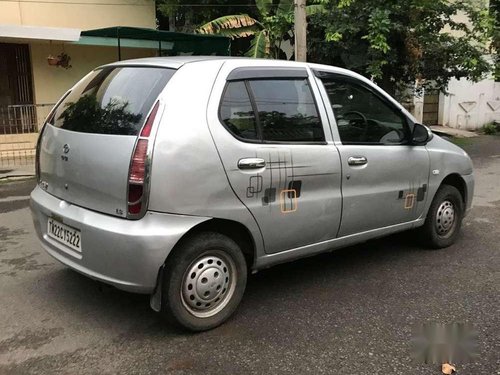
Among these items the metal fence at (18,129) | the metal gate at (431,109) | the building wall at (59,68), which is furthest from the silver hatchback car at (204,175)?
the metal gate at (431,109)

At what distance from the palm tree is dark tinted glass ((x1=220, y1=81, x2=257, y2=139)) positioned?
7.57 meters

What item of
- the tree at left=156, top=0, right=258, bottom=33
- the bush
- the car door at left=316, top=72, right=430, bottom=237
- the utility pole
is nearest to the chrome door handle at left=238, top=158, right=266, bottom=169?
the car door at left=316, top=72, right=430, bottom=237

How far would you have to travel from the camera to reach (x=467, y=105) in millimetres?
16859

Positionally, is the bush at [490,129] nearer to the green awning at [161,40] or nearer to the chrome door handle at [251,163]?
the green awning at [161,40]

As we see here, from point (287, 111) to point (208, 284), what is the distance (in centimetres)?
135

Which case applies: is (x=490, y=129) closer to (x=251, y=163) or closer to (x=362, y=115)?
(x=362, y=115)

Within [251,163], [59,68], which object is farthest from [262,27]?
[251,163]

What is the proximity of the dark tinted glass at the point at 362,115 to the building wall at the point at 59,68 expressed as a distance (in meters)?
9.36

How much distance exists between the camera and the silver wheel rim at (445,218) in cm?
514

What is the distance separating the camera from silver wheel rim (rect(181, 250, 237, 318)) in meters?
3.40

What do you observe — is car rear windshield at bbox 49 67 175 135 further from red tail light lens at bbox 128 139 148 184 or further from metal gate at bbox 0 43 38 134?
metal gate at bbox 0 43 38 134

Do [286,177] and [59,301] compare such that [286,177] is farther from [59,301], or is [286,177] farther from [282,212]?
[59,301]

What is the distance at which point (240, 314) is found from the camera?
150 inches

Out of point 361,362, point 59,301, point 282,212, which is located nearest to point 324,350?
point 361,362
